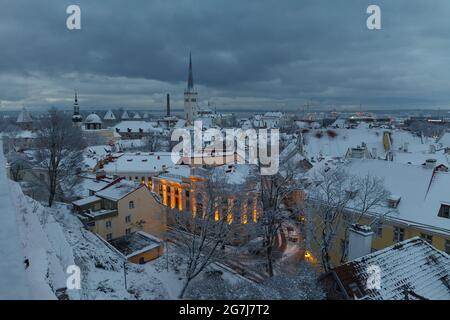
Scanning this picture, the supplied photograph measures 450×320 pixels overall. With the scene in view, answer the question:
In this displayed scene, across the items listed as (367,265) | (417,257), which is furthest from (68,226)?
(417,257)

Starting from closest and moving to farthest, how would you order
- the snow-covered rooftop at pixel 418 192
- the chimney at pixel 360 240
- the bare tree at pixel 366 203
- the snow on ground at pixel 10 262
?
the snow on ground at pixel 10 262 → the chimney at pixel 360 240 → the bare tree at pixel 366 203 → the snow-covered rooftop at pixel 418 192

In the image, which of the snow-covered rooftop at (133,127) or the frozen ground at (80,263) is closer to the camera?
the frozen ground at (80,263)

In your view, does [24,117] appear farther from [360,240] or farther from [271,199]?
[360,240]

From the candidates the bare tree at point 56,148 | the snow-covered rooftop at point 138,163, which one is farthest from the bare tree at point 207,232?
the snow-covered rooftop at point 138,163

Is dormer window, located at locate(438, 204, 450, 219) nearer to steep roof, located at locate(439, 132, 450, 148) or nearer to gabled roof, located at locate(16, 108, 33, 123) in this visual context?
steep roof, located at locate(439, 132, 450, 148)

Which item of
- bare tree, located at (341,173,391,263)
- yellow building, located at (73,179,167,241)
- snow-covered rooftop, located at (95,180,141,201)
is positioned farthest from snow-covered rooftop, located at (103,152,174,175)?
bare tree, located at (341,173,391,263)

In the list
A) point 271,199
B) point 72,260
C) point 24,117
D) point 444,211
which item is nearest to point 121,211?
point 271,199

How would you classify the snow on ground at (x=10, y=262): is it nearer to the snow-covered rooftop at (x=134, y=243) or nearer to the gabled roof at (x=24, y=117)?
the snow-covered rooftop at (x=134, y=243)
